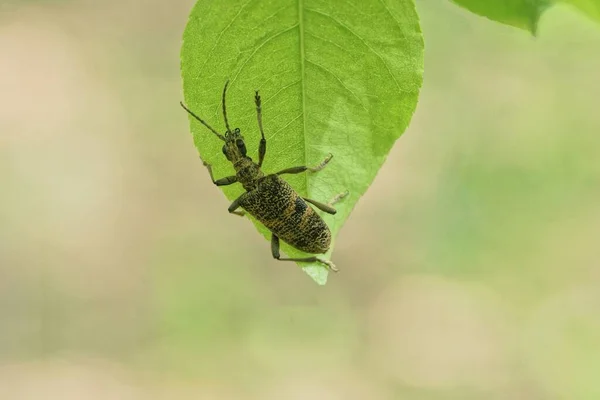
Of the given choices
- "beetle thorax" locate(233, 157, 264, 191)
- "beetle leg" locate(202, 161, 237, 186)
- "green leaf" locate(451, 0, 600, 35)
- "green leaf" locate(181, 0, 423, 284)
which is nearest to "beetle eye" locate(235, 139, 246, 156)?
"beetle leg" locate(202, 161, 237, 186)

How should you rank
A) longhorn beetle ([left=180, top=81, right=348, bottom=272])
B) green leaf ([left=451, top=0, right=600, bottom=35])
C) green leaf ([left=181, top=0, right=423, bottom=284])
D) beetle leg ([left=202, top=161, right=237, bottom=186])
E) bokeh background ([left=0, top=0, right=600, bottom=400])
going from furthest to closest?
bokeh background ([left=0, top=0, right=600, bottom=400]), longhorn beetle ([left=180, top=81, right=348, bottom=272]), beetle leg ([left=202, top=161, right=237, bottom=186]), green leaf ([left=181, top=0, right=423, bottom=284]), green leaf ([left=451, top=0, right=600, bottom=35])

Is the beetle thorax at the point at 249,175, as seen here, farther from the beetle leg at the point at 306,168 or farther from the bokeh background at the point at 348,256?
the bokeh background at the point at 348,256

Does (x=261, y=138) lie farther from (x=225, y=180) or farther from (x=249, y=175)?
(x=249, y=175)

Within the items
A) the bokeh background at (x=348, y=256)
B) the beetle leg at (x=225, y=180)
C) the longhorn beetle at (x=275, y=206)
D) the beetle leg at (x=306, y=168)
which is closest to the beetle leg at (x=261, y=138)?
the longhorn beetle at (x=275, y=206)

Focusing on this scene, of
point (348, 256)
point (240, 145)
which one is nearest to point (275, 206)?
point (240, 145)

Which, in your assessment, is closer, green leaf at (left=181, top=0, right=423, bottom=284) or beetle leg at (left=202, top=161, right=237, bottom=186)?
green leaf at (left=181, top=0, right=423, bottom=284)

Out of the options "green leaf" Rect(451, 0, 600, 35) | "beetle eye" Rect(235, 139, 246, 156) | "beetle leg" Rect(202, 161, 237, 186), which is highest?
"beetle eye" Rect(235, 139, 246, 156)

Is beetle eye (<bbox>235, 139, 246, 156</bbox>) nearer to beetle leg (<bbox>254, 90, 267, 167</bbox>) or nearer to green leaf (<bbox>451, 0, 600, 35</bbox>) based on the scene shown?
beetle leg (<bbox>254, 90, 267, 167</bbox>)
